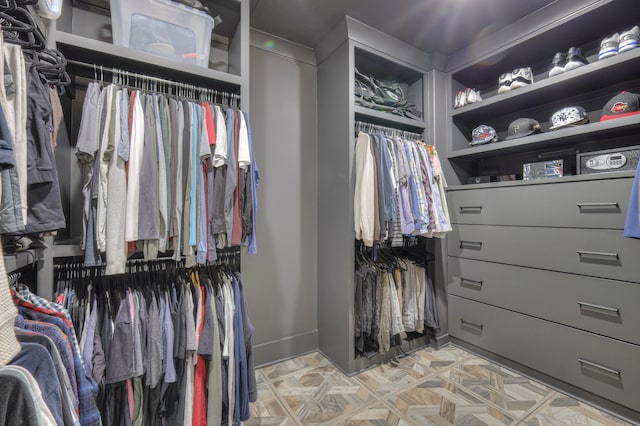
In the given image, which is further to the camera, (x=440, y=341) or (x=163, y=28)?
(x=440, y=341)

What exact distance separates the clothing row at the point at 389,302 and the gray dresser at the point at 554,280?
271 mm

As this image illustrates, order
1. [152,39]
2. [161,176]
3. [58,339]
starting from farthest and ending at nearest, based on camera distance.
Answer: [152,39], [161,176], [58,339]

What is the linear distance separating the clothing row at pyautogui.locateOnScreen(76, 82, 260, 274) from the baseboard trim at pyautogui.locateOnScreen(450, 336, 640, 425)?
191 cm

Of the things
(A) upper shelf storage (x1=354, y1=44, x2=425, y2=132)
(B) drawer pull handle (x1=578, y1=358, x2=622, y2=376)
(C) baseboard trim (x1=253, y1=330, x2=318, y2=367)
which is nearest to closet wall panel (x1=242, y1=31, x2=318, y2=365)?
(C) baseboard trim (x1=253, y1=330, x2=318, y2=367)

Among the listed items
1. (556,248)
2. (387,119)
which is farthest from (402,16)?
(556,248)

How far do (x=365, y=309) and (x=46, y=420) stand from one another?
1.67m

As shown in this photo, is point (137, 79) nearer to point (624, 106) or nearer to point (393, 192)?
point (393, 192)

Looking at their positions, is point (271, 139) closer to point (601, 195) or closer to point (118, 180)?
point (118, 180)

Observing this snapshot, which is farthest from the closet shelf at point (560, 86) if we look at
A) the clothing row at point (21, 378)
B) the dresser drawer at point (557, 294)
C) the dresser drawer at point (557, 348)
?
the clothing row at point (21, 378)

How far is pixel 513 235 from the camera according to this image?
1.92m

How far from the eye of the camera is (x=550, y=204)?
1.75 m

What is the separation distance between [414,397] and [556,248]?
1.26 metres

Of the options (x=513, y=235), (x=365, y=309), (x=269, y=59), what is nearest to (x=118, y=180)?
(x=269, y=59)

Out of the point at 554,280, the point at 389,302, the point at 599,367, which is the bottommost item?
the point at 599,367
